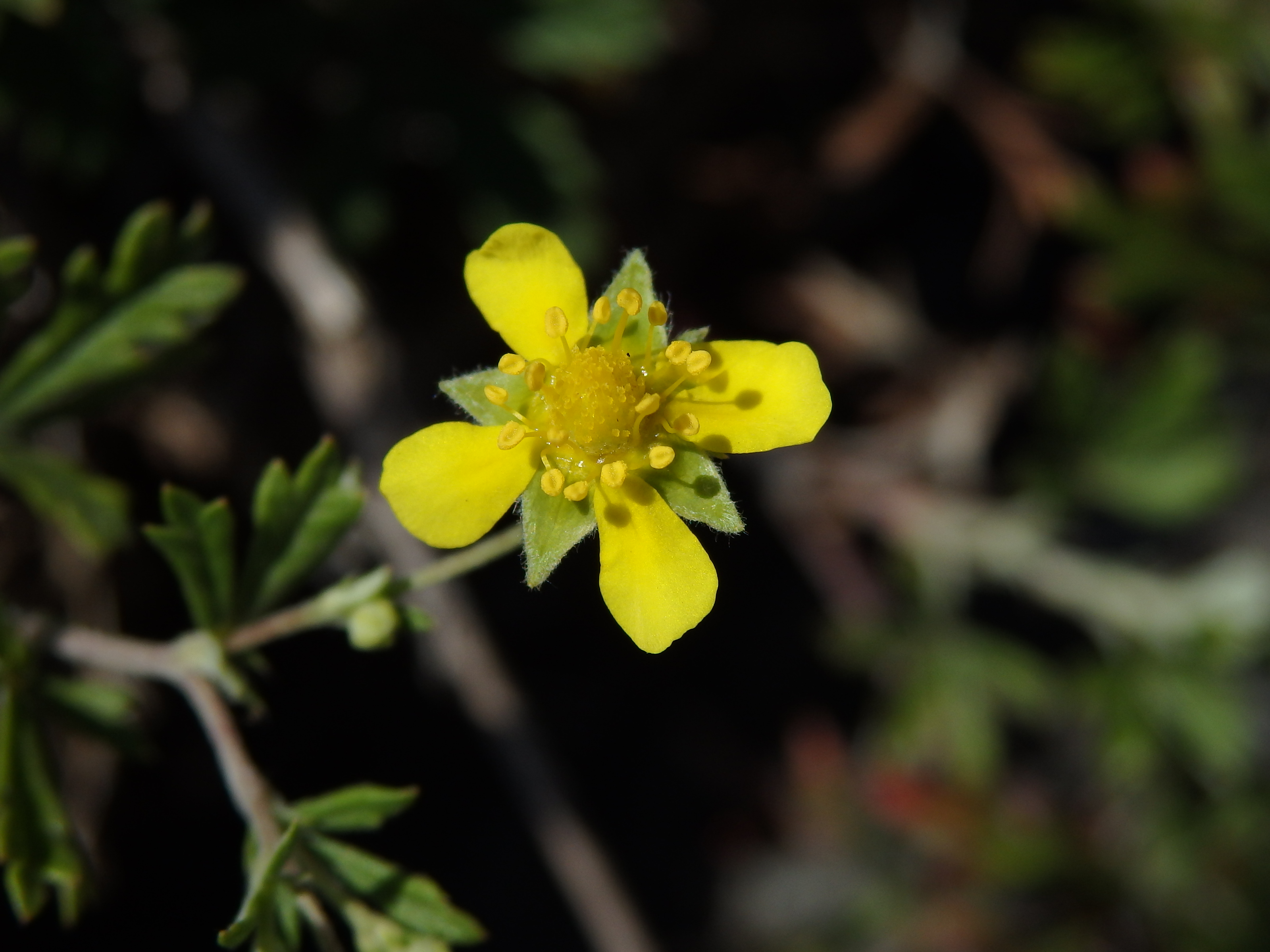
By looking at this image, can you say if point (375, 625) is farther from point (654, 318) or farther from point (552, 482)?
point (654, 318)

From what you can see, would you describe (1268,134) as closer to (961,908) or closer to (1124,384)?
(1124,384)

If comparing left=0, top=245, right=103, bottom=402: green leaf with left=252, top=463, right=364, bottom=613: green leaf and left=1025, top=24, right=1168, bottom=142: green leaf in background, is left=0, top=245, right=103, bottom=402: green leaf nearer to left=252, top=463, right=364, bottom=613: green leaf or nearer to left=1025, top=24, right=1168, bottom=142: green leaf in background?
left=252, top=463, right=364, bottom=613: green leaf

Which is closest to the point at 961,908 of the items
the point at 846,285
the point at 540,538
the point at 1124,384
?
the point at 1124,384

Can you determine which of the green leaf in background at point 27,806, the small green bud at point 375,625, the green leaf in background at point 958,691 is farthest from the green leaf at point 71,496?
the green leaf in background at point 958,691

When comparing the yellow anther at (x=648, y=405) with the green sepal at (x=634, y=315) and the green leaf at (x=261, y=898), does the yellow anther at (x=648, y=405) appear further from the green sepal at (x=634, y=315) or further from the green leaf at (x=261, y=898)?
the green leaf at (x=261, y=898)

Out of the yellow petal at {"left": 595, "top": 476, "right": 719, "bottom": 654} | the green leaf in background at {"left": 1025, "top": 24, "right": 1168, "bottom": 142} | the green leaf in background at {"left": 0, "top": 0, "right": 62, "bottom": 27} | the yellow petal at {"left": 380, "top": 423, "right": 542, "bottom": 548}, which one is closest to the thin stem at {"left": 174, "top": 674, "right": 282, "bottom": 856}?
the yellow petal at {"left": 380, "top": 423, "right": 542, "bottom": 548}

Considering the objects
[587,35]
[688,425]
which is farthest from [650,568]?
[587,35]
